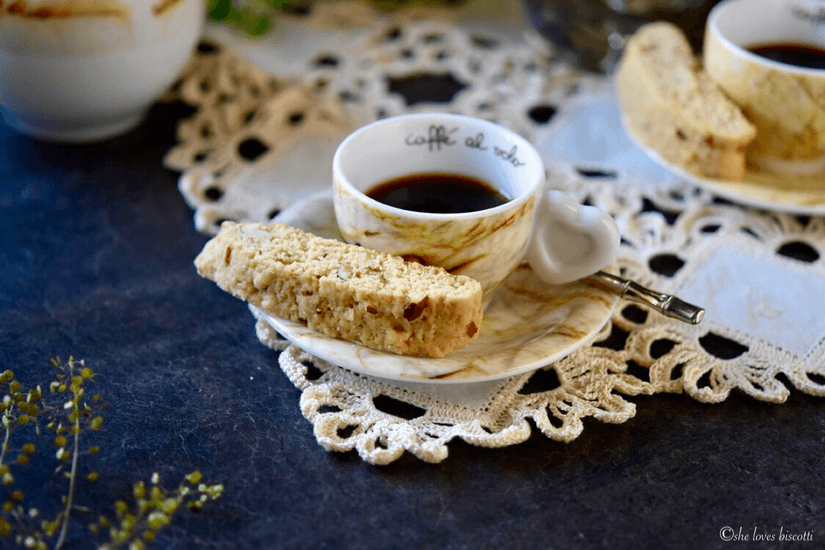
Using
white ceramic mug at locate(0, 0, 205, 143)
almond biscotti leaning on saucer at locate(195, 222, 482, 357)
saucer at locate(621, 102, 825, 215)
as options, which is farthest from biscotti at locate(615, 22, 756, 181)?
white ceramic mug at locate(0, 0, 205, 143)

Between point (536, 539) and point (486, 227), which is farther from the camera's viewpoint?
point (486, 227)

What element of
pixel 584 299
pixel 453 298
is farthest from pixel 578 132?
pixel 453 298

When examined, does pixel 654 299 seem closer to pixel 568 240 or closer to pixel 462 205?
pixel 568 240

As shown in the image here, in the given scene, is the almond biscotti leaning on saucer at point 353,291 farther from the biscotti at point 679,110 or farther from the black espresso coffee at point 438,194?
the biscotti at point 679,110

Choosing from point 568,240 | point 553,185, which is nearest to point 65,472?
point 568,240

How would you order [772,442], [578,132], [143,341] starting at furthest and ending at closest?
[578,132], [143,341], [772,442]

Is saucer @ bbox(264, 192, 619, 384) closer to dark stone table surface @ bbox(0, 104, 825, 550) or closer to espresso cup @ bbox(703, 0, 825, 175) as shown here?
dark stone table surface @ bbox(0, 104, 825, 550)

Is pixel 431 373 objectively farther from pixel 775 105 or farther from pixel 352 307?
pixel 775 105
